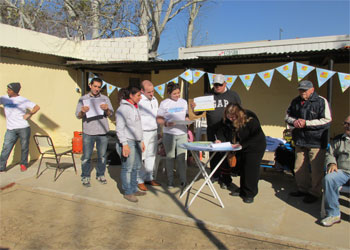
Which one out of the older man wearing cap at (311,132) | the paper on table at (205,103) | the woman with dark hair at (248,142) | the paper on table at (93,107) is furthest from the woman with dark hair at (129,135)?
the older man wearing cap at (311,132)

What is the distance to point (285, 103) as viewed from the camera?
7660 millimetres

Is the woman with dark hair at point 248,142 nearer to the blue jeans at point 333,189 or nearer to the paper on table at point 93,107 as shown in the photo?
the blue jeans at point 333,189

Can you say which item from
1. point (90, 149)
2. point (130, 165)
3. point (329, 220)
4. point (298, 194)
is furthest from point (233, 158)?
point (90, 149)

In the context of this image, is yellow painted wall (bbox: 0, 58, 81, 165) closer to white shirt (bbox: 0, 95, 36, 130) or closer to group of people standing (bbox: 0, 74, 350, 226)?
white shirt (bbox: 0, 95, 36, 130)

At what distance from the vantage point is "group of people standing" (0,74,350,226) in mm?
3709

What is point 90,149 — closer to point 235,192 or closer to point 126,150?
point 126,150

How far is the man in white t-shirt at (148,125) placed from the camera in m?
4.76

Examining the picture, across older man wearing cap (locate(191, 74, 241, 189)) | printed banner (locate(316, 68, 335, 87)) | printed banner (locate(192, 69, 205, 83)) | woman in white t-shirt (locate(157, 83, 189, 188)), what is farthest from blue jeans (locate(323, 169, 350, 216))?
printed banner (locate(192, 69, 205, 83))

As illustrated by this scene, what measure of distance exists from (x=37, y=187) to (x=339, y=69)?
26.1 feet

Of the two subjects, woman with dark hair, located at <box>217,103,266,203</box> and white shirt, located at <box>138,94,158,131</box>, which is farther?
white shirt, located at <box>138,94,158,131</box>

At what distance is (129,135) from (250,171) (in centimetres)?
189

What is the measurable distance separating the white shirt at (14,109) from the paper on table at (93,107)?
2036 mm

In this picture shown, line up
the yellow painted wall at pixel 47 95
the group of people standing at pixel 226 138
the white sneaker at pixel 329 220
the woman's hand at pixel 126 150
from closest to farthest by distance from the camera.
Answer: the white sneaker at pixel 329 220, the group of people standing at pixel 226 138, the woman's hand at pixel 126 150, the yellow painted wall at pixel 47 95

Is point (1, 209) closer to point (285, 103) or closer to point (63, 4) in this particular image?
point (285, 103)
